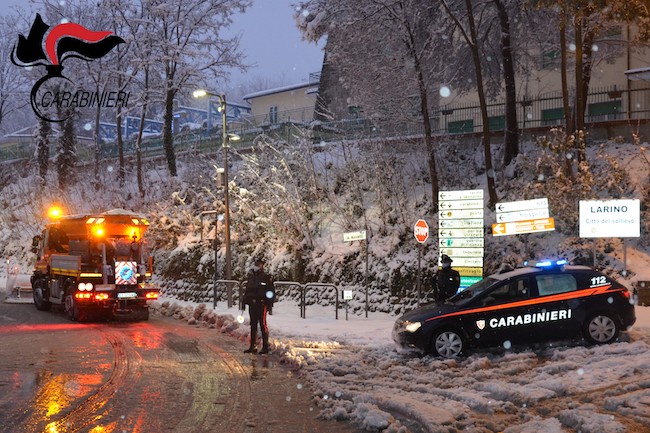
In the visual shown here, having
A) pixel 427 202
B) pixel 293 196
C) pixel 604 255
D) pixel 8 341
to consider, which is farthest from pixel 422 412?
pixel 293 196

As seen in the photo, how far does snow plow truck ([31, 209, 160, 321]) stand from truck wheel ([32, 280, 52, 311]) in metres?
0.08

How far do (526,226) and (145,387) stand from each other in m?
10.1

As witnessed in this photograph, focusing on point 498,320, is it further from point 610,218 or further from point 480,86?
point 480,86

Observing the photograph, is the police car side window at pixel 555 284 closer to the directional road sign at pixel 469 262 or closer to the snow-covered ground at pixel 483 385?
the snow-covered ground at pixel 483 385

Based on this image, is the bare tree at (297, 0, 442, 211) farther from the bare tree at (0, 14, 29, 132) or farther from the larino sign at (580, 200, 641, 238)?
the bare tree at (0, 14, 29, 132)

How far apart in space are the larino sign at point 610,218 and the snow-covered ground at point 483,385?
208 cm

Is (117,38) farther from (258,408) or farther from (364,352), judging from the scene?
(258,408)

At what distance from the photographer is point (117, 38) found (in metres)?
40.1

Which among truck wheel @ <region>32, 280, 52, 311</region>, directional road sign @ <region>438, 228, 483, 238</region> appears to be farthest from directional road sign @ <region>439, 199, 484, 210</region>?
truck wheel @ <region>32, 280, 52, 311</region>

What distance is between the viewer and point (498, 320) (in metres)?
12.7

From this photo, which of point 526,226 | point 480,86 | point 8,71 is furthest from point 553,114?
point 8,71

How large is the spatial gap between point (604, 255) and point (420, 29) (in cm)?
1059

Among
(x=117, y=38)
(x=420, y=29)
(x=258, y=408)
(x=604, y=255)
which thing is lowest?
(x=258, y=408)

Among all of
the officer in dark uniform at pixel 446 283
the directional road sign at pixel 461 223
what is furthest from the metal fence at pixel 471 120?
the officer in dark uniform at pixel 446 283
